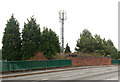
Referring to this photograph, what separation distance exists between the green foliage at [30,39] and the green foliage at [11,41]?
4.89 ft

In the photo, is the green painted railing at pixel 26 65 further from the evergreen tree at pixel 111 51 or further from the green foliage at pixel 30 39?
the evergreen tree at pixel 111 51

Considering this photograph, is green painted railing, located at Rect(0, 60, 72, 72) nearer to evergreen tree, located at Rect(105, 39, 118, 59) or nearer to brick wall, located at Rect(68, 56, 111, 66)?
brick wall, located at Rect(68, 56, 111, 66)

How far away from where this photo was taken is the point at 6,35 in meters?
38.8

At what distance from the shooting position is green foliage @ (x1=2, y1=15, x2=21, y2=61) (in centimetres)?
3866

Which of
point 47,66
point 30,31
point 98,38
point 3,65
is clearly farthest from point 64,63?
point 98,38

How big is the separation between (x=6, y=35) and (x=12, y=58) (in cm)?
513

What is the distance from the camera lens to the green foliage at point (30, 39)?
39406 millimetres

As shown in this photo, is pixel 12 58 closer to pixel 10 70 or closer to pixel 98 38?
pixel 10 70

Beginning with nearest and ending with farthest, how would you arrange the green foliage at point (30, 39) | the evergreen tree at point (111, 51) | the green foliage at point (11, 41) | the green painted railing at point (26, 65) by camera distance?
1. the green painted railing at point (26, 65)
2. the green foliage at point (11, 41)
3. the green foliage at point (30, 39)
4. the evergreen tree at point (111, 51)

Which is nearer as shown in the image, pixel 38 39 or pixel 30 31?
pixel 30 31

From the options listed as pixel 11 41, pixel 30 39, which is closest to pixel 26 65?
pixel 11 41

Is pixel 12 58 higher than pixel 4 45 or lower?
lower

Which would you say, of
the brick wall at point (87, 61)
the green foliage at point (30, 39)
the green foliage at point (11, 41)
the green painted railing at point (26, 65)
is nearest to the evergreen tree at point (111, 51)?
the brick wall at point (87, 61)

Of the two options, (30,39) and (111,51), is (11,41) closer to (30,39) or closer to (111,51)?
(30,39)
